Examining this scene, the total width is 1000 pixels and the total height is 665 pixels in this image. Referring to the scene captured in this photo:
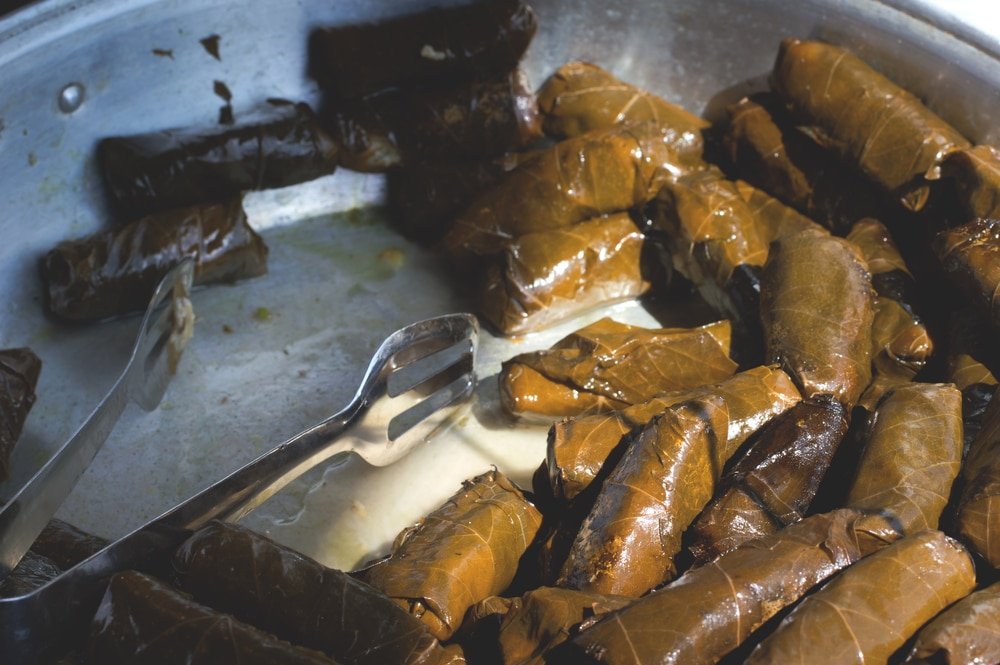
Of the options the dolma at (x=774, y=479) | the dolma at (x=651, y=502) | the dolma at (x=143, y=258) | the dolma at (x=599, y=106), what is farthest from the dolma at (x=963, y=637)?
the dolma at (x=143, y=258)

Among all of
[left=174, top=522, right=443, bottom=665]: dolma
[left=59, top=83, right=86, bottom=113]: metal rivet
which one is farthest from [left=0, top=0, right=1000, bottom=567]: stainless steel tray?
[left=174, top=522, right=443, bottom=665]: dolma

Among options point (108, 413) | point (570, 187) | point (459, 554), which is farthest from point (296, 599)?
point (570, 187)

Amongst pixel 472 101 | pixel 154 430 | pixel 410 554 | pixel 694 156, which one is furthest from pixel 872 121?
pixel 154 430

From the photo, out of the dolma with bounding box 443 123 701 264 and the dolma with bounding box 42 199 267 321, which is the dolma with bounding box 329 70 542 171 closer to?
the dolma with bounding box 443 123 701 264

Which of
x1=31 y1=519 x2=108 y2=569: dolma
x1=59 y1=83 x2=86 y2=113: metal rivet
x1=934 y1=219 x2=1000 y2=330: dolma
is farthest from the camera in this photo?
x1=59 y1=83 x2=86 y2=113: metal rivet

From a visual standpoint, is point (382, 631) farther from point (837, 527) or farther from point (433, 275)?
point (433, 275)

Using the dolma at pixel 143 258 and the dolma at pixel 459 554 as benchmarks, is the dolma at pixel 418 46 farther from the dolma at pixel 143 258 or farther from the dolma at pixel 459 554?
the dolma at pixel 459 554
